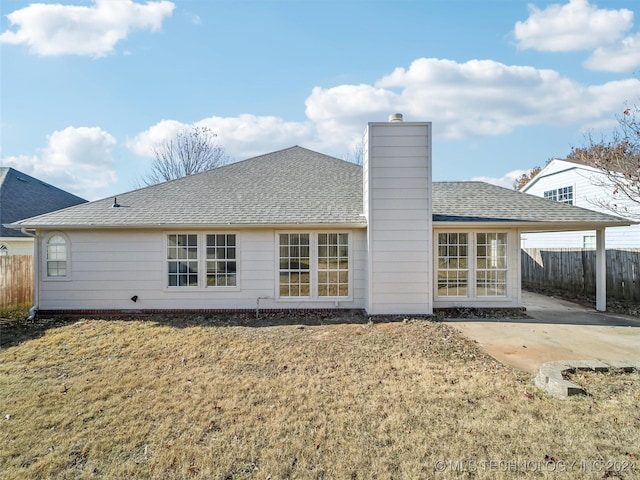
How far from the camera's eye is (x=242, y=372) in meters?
5.68

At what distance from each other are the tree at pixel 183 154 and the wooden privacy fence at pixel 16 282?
826 inches

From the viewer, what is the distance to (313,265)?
404 inches

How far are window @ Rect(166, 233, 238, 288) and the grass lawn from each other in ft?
10.7

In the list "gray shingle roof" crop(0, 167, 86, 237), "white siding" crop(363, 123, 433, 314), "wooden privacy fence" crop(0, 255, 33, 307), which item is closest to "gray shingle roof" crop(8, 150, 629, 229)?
"white siding" crop(363, 123, 433, 314)

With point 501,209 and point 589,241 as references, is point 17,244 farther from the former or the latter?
point 589,241

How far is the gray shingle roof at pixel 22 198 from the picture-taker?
15422mm

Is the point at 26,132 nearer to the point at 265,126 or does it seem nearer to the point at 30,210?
the point at 30,210

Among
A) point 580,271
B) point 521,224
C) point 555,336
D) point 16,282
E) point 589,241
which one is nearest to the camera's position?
point 555,336

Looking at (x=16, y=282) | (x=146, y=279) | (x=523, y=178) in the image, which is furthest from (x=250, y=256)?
(x=523, y=178)

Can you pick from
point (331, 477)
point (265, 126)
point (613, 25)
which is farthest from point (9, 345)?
point (265, 126)

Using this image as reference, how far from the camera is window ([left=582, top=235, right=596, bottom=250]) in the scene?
1599 centimetres

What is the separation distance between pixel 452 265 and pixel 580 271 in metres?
7.04

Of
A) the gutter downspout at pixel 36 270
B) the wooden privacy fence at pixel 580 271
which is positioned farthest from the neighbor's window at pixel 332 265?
the wooden privacy fence at pixel 580 271

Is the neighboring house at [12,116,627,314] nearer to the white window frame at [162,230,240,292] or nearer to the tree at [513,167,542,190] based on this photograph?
the white window frame at [162,230,240,292]
